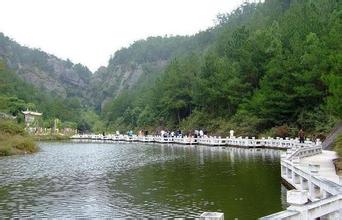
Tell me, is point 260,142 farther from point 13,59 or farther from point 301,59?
point 13,59

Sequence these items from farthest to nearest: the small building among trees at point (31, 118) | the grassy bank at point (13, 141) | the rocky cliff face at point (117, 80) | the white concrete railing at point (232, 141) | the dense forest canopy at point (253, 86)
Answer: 1. the rocky cliff face at point (117, 80)
2. the small building among trees at point (31, 118)
3. the dense forest canopy at point (253, 86)
4. the white concrete railing at point (232, 141)
5. the grassy bank at point (13, 141)

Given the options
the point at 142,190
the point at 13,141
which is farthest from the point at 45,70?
the point at 142,190

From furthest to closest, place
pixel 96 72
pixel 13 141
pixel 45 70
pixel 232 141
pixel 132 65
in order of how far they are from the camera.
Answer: pixel 96 72 < pixel 45 70 < pixel 132 65 < pixel 232 141 < pixel 13 141

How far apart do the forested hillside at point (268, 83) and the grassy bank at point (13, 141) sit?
22.8 m

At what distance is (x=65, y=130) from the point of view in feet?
313

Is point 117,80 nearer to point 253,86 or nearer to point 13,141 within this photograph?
point 253,86

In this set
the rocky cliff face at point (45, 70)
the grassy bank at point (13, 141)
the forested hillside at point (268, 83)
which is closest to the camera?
the grassy bank at point (13, 141)

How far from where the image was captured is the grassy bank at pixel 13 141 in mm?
39306

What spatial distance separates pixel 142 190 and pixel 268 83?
100 feet

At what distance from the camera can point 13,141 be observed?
41312 millimetres

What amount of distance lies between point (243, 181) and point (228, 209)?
19.7 feet

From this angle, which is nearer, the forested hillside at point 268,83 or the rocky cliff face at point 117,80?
the forested hillside at point 268,83

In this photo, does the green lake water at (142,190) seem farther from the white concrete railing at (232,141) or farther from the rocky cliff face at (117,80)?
the rocky cliff face at (117,80)

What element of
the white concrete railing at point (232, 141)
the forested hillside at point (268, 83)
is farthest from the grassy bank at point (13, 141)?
the forested hillside at point (268, 83)
